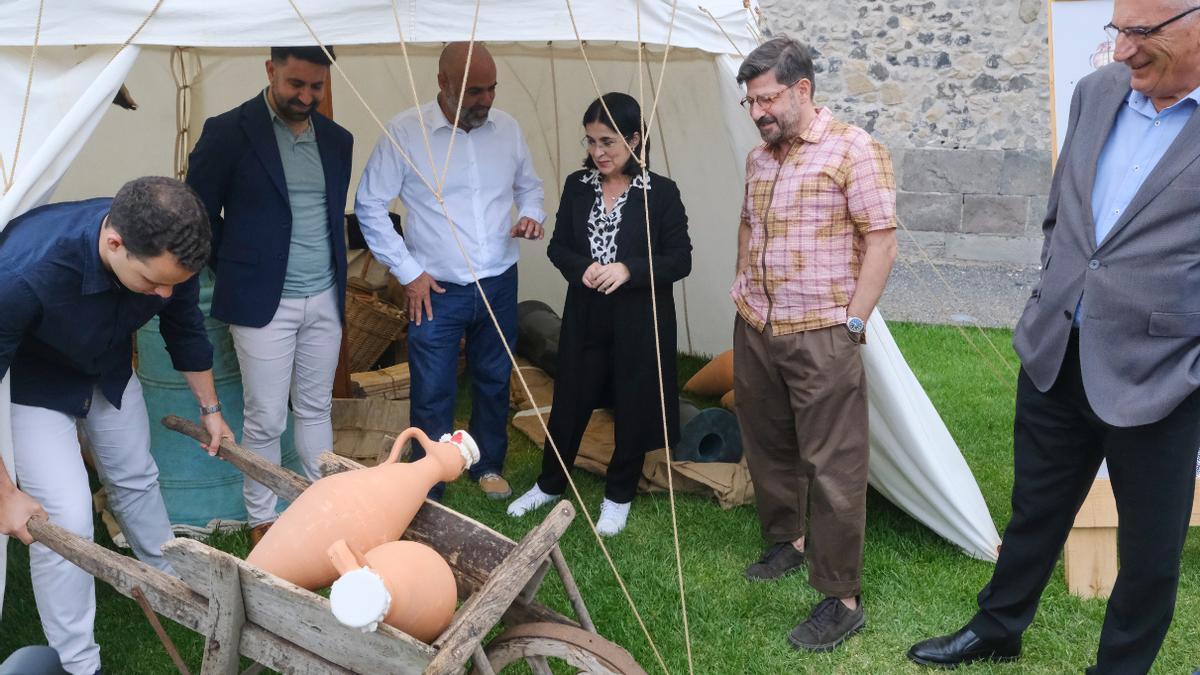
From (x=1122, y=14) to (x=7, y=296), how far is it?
259 cm

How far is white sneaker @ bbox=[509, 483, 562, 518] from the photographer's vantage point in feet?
13.5

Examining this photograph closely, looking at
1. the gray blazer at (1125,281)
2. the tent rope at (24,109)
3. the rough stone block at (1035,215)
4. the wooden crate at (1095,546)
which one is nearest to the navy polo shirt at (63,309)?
the tent rope at (24,109)

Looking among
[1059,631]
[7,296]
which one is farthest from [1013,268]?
[7,296]

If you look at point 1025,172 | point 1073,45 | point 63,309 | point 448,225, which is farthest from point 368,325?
point 1025,172

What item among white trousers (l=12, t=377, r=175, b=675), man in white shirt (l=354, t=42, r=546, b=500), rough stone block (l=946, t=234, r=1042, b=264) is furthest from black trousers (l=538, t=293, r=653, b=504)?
rough stone block (l=946, t=234, r=1042, b=264)

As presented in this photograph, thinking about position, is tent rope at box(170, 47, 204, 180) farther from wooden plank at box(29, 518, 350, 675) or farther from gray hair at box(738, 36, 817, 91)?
gray hair at box(738, 36, 817, 91)

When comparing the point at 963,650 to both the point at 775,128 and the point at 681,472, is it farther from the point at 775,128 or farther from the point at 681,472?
the point at 775,128

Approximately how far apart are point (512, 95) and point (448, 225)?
1729 millimetres

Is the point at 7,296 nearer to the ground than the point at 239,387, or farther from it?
farther from it

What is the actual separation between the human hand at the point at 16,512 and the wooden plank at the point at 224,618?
0.57 metres

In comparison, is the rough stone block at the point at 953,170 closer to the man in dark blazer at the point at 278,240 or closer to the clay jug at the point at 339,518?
the man in dark blazer at the point at 278,240

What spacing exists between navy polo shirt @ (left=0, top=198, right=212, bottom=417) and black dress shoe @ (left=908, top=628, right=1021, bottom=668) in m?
2.37

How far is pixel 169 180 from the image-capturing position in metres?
2.41

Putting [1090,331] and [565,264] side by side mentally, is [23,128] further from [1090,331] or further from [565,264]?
[1090,331]
